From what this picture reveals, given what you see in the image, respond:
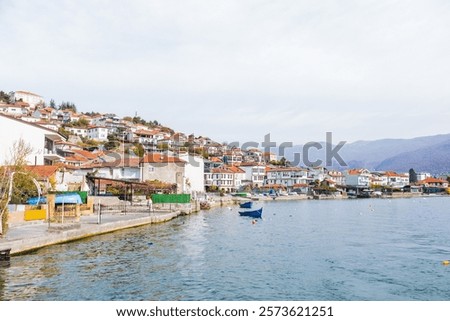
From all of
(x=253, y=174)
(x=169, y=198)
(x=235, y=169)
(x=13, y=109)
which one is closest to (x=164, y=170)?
(x=169, y=198)

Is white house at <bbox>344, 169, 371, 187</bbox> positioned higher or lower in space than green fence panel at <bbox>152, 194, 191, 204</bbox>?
higher

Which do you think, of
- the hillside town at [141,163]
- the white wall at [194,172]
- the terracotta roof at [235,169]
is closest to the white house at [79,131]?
the hillside town at [141,163]

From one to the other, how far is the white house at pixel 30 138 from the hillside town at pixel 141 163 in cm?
8

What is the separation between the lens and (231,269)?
17.4 meters

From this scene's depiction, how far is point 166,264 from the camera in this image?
60.0 feet

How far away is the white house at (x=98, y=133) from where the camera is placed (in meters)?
117

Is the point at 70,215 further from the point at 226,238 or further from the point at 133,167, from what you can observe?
the point at 133,167

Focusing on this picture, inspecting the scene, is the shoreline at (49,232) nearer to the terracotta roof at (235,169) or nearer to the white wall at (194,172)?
the white wall at (194,172)

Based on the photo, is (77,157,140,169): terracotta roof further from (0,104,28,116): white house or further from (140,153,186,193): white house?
(0,104,28,116): white house

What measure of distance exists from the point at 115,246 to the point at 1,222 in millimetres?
5773

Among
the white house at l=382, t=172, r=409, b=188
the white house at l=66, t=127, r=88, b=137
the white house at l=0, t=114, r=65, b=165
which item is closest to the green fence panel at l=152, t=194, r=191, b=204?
the white house at l=0, t=114, r=65, b=165

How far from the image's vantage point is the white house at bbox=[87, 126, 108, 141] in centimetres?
11662

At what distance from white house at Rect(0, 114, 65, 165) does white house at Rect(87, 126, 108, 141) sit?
225ft
